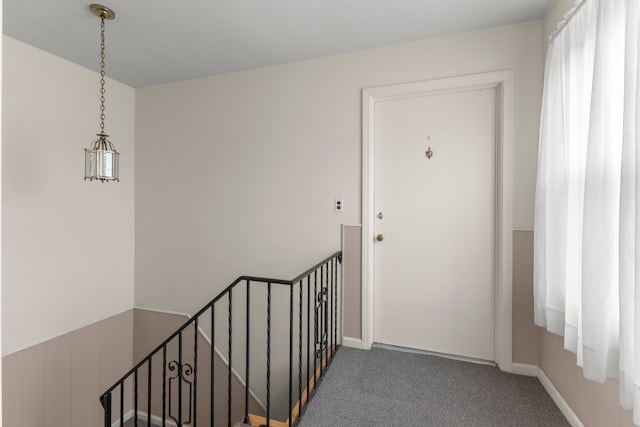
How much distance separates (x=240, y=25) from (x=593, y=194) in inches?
87.3

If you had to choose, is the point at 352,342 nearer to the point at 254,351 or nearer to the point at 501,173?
the point at 254,351

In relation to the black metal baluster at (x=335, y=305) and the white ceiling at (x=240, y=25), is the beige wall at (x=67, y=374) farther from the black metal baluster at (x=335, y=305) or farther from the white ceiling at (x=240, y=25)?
the white ceiling at (x=240, y=25)

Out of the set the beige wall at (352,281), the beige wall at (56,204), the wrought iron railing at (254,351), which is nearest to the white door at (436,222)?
the beige wall at (352,281)

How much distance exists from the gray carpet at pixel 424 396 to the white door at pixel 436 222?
9.4 inches

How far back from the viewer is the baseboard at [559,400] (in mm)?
1809

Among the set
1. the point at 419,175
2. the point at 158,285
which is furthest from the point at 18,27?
the point at 419,175

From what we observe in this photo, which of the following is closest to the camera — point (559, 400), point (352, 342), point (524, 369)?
point (559, 400)

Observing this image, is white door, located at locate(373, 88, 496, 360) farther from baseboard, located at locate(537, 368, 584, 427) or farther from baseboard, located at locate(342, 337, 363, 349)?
baseboard, located at locate(537, 368, 584, 427)

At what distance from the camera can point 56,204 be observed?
2824 mm

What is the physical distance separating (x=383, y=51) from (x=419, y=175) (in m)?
0.96

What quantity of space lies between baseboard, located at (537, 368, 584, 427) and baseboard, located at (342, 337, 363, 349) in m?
1.17

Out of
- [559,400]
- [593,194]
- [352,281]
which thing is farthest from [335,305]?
[593,194]

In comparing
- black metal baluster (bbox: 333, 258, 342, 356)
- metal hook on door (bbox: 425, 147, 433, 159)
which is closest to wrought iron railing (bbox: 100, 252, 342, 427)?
black metal baluster (bbox: 333, 258, 342, 356)

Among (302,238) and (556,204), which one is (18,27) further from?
(556,204)
